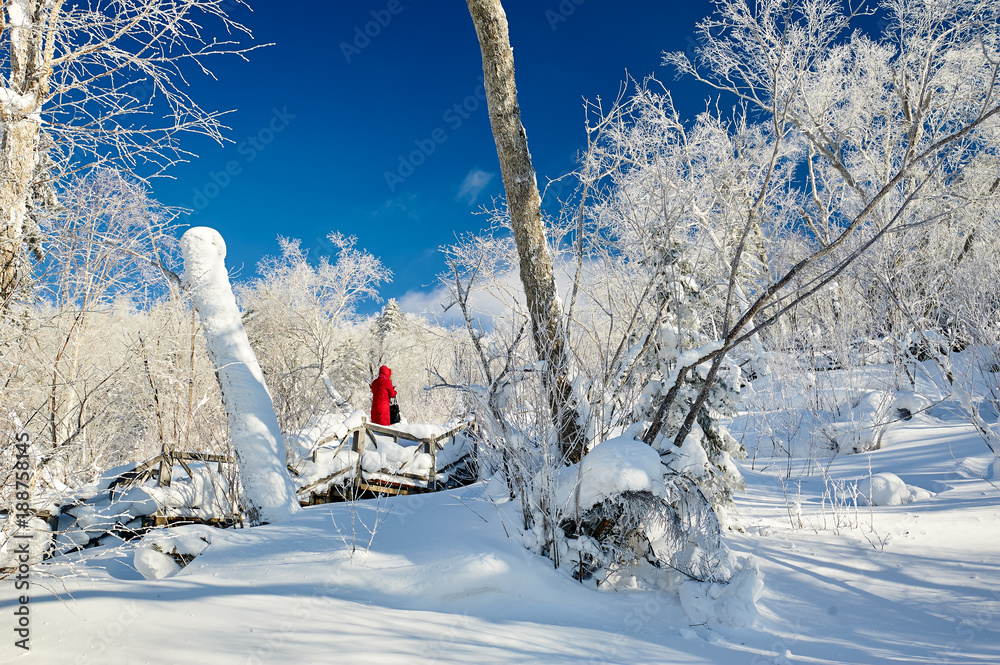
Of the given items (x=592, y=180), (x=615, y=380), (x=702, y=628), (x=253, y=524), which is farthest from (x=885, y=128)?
(x=253, y=524)

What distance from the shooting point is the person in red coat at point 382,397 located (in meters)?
10.1

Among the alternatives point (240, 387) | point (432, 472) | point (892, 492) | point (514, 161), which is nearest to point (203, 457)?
point (240, 387)

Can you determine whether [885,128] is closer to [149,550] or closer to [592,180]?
[592,180]

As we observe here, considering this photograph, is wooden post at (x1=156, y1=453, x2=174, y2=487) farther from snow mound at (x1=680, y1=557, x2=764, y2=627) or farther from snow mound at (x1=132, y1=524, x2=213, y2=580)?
snow mound at (x1=680, y1=557, x2=764, y2=627)

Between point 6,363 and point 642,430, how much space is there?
13.6ft

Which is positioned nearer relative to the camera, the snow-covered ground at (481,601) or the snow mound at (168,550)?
the snow-covered ground at (481,601)

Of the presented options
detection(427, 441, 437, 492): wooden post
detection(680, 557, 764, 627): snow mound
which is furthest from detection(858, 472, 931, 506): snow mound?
detection(427, 441, 437, 492): wooden post

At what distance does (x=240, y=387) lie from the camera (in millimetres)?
4895

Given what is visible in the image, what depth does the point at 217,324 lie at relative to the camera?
→ 4.99 meters

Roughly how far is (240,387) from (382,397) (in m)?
5.40

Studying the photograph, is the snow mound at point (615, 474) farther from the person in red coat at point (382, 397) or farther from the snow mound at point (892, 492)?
the person in red coat at point (382, 397)

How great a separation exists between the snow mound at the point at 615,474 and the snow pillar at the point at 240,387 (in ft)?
9.10

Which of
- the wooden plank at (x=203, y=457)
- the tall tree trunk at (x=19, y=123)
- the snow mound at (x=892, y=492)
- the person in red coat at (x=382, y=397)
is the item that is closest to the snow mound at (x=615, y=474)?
the snow mound at (x=892, y=492)

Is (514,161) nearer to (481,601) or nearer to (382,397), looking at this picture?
(481,601)
